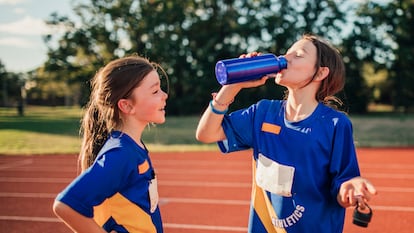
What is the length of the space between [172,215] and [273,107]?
399 centimetres

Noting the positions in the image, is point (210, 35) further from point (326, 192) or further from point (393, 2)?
point (326, 192)

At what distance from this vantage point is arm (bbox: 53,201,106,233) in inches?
→ 66.4

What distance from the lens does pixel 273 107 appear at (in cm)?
226

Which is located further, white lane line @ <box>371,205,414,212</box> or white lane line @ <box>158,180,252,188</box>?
white lane line @ <box>158,180,252,188</box>

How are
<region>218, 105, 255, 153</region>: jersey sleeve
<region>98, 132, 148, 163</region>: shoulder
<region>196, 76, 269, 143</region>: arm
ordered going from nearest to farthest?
<region>98, 132, 148, 163</region>: shoulder → <region>196, 76, 269, 143</region>: arm → <region>218, 105, 255, 153</region>: jersey sleeve

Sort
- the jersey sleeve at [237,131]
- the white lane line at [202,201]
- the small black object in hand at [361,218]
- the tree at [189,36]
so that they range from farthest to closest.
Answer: the tree at [189,36]
the white lane line at [202,201]
the jersey sleeve at [237,131]
the small black object in hand at [361,218]

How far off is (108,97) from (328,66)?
1.06m

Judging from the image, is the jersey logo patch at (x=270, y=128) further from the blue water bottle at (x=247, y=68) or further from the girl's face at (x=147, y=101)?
the girl's face at (x=147, y=101)

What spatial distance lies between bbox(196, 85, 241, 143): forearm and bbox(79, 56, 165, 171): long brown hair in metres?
0.35

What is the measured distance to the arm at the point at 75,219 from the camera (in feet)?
5.53

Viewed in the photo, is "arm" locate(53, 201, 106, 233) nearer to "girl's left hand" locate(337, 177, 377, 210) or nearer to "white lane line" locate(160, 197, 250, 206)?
"girl's left hand" locate(337, 177, 377, 210)

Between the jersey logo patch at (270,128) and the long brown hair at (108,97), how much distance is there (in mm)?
618

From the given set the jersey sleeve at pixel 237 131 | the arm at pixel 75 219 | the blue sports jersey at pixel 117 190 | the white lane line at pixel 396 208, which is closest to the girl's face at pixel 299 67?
the jersey sleeve at pixel 237 131

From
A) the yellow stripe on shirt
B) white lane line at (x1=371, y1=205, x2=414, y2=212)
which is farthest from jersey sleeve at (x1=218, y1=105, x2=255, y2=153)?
white lane line at (x1=371, y1=205, x2=414, y2=212)
